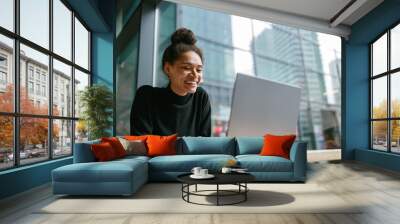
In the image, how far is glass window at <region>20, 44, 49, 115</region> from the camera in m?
4.88

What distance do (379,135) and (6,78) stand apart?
24.1 ft

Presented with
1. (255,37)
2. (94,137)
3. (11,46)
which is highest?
(255,37)

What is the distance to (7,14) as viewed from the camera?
14.7 ft

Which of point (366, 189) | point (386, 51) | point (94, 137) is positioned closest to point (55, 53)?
point (94, 137)

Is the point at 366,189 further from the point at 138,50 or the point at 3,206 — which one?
the point at 138,50

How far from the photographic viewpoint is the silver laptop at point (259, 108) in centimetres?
751

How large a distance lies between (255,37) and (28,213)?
8878 millimetres

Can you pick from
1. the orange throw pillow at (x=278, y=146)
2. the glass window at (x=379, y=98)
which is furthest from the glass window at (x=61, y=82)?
the glass window at (x=379, y=98)

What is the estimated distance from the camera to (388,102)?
7.70 metres

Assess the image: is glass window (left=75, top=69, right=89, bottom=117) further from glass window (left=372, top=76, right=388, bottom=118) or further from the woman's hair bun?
glass window (left=372, top=76, right=388, bottom=118)

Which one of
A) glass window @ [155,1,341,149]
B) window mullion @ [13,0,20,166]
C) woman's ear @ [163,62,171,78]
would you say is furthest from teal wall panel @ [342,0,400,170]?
window mullion @ [13,0,20,166]

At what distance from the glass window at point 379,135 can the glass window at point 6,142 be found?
22.9ft

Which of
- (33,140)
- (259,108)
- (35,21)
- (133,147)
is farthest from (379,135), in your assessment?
(35,21)

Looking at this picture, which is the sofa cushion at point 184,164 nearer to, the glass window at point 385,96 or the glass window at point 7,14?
the glass window at point 7,14
